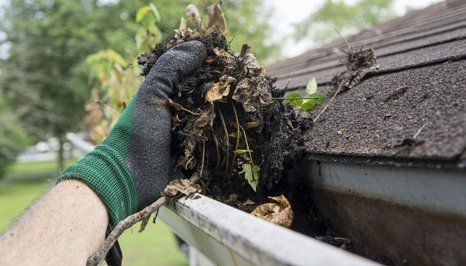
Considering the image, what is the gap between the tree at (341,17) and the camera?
29.2 metres

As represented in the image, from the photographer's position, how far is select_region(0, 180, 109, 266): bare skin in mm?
1076

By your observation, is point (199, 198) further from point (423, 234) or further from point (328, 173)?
point (423, 234)

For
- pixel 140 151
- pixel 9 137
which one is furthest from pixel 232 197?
pixel 9 137

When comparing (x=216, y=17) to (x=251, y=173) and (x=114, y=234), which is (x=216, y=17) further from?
(x=114, y=234)

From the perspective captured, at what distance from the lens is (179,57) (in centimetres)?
136

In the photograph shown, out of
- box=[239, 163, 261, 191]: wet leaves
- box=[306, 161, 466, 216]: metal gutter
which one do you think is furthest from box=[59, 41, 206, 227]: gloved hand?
box=[306, 161, 466, 216]: metal gutter

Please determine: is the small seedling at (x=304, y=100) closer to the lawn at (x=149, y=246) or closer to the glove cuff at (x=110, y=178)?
the glove cuff at (x=110, y=178)

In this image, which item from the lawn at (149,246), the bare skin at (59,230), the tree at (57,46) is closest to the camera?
the bare skin at (59,230)

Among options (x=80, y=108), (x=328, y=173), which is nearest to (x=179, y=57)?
(x=328, y=173)

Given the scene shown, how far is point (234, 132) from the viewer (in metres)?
1.32

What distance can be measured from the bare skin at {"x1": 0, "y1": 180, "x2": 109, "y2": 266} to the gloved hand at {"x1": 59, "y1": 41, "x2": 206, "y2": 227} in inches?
1.5

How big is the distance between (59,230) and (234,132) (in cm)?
56

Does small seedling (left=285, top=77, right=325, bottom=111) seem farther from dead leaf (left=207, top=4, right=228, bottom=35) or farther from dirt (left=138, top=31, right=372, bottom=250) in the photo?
dead leaf (left=207, top=4, right=228, bottom=35)

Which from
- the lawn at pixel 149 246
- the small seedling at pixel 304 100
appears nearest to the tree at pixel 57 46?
the lawn at pixel 149 246
